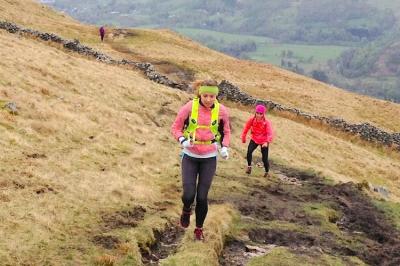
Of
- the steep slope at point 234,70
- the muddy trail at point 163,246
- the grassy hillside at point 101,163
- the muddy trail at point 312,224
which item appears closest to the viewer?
the grassy hillside at point 101,163

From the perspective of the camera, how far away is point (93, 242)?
13.1 metres

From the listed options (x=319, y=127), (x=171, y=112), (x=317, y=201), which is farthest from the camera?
(x=319, y=127)

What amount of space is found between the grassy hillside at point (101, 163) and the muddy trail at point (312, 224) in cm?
62

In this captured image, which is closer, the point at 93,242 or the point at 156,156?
the point at 93,242

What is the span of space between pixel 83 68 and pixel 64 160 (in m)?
19.9

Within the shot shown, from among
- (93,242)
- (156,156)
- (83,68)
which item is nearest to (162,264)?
(93,242)

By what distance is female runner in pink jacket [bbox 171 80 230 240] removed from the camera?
→ 12539mm

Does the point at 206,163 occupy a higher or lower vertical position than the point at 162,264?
higher

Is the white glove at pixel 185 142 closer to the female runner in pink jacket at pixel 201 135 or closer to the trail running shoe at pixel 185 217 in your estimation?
the female runner in pink jacket at pixel 201 135

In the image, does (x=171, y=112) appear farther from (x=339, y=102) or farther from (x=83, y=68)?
(x=339, y=102)

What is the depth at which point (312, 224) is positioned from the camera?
743 inches

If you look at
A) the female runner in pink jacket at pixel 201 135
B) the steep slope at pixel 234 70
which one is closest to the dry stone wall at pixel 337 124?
the steep slope at pixel 234 70

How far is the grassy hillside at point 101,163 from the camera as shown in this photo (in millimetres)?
13117

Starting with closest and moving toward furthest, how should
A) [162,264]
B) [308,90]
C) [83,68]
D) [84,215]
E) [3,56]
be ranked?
[162,264], [84,215], [3,56], [83,68], [308,90]
